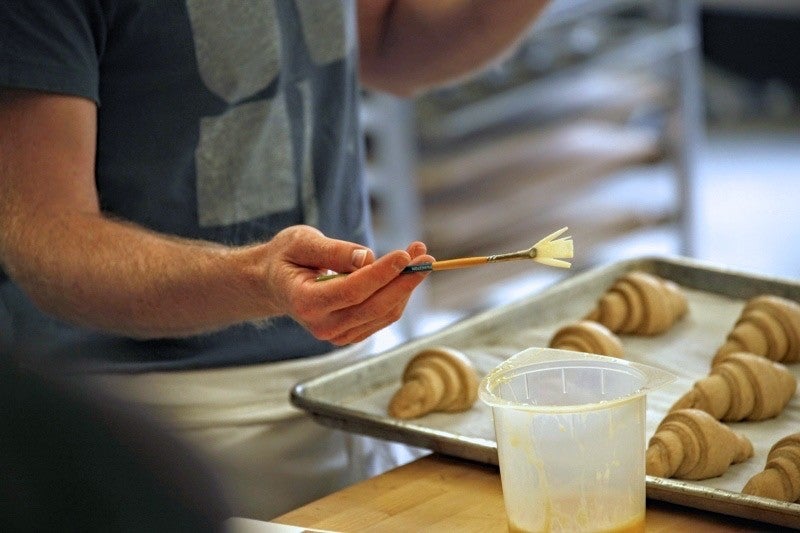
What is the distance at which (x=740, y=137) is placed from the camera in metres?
5.94

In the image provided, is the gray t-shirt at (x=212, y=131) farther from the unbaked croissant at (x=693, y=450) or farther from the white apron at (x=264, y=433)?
the unbaked croissant at (x=693, y=450)

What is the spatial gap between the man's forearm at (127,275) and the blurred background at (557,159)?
191 cm

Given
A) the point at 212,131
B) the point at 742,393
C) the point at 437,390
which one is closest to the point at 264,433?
the point at 437,390

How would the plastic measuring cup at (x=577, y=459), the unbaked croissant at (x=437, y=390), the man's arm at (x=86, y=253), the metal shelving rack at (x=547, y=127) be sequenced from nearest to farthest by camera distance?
the plastic measuring cup at (x=577, y=459) < the man's arm at (x=86, y=253) < the unbaked croissant at (x=437, y=390) < the metal shelving rack at (x=547, y=127)

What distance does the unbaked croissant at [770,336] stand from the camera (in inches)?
57.5

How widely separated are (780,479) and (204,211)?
763 mm

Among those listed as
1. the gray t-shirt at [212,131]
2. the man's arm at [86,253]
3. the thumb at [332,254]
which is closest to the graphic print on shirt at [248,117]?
the gray t-shirt at [212,131]

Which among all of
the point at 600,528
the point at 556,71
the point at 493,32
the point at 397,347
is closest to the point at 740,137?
the point at 556,71

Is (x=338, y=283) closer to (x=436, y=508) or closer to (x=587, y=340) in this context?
(x=436, y=508)

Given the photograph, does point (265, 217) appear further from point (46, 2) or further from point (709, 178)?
point (709, 178)

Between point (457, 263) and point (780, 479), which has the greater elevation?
point (457, 263)

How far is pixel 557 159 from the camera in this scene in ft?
12.4

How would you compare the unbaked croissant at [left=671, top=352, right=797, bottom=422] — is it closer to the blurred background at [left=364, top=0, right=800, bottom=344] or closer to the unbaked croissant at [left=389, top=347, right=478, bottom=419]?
the unbaked croissant at [left=389, top=347, right=478, bottom=419]

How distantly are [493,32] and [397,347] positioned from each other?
0.56m
